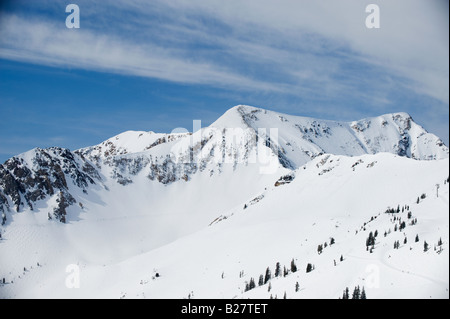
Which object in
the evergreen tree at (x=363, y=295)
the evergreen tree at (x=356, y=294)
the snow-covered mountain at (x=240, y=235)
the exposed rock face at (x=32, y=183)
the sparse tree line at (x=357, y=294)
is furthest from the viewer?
the exposed rock face at (x=32, y=183)

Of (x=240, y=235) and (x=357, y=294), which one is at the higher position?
(x=357, y=294)

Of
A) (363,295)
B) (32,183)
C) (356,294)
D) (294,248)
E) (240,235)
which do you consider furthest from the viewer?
(32,183)

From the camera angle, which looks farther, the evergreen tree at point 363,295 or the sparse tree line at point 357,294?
the sparse tree line at point 357,294

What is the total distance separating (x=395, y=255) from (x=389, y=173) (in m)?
61.9

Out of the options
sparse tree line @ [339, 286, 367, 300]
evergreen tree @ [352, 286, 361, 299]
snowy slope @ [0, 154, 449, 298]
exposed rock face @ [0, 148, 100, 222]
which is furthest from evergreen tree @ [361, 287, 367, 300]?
exposed rock face @ [0, 148, 100, 222]

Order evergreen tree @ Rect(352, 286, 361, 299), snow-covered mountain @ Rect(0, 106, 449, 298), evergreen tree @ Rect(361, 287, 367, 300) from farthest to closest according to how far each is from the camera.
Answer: snow-covered mountain @ Rect(0, 106, 449, 298)
evergreen tree @ Rect(352, 286, 361, 299)
evergreen tree @ Rect(361, 287, 367, 300)

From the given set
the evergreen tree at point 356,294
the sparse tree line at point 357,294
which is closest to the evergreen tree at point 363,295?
the sparse tree line at point 357,294

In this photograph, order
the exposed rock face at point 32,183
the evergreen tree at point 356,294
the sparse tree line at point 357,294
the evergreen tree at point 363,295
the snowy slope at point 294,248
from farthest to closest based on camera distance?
the exposed rock face at point 32,183
the snowy slope at point 294,248
the evergreen tree at point 356,294
the sparse tree line at point 357,294
the evergreen tree at point 363,295

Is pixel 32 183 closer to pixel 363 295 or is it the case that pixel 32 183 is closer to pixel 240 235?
pixel 240 235

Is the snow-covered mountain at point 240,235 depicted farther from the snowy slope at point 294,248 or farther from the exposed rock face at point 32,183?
the exposed rock face at point 32,183

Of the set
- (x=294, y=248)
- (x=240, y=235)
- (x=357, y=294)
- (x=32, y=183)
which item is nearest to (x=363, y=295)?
(x=357, y=294)

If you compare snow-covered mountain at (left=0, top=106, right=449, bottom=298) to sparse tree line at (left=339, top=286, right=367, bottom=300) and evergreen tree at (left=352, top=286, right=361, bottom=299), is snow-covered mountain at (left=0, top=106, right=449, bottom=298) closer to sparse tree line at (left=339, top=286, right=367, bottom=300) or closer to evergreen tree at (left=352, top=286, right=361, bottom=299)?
sparse tree line at (left=339, top=286, right=367, bottom=300)

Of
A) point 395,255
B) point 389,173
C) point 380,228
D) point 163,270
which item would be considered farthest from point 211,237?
point 395,255

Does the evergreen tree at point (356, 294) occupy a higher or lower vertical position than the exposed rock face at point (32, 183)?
lower
